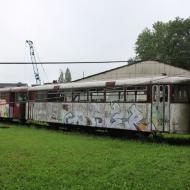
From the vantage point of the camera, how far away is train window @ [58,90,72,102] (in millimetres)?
29609

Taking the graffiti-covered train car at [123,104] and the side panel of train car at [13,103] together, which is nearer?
the graffiti-covered train car at [123,104]

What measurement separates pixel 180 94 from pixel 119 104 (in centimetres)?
399

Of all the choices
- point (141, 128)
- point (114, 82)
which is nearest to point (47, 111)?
point (114, 82)

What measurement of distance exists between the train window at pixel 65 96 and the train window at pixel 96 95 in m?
2.39

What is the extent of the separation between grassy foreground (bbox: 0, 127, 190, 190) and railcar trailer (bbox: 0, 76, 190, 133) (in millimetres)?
2139

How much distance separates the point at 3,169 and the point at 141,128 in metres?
10.3

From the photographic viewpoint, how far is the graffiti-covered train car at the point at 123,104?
2170 centimetres

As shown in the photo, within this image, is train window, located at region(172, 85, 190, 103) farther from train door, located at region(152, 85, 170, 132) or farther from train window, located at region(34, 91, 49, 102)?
train window, located at region(34, 91, 49, 102)

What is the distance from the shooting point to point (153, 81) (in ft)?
74.3

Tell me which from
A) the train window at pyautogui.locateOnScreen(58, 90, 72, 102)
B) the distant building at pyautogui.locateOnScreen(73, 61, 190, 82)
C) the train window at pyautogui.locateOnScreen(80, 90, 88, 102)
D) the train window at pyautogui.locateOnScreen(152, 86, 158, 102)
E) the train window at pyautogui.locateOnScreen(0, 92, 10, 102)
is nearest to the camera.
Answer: the train window at pyautogui.locateOnScreen(152, 86, 158, 102)

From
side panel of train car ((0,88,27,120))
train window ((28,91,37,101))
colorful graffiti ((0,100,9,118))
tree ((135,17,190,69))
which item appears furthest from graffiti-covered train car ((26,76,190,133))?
tree ((135,17,190,69))

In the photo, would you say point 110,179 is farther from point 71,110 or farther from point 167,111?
point 71,110

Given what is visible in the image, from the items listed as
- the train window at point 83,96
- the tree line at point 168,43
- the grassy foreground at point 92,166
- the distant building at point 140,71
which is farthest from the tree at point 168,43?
the grassy foreground at point 92,166

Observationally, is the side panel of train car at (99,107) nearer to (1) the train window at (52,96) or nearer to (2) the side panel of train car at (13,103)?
(1) the train window at (52,96)
